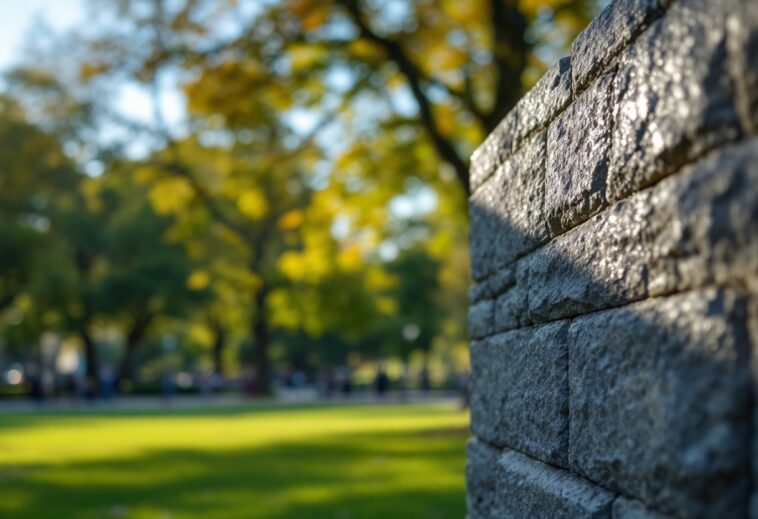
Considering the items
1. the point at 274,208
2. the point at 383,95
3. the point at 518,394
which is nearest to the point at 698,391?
the point at 518,394

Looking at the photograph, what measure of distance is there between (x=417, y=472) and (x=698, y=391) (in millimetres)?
9070

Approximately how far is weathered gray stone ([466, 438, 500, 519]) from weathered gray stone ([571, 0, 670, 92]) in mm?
1862

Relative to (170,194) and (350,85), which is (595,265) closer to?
(350,85)

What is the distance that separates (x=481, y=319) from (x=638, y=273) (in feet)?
7.60

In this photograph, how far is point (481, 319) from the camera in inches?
184

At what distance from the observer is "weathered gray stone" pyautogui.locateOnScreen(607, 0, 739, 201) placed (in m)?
1.96

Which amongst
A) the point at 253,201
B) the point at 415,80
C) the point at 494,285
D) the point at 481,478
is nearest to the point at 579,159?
the point at 494,285

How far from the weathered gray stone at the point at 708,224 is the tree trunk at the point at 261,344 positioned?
37398mm

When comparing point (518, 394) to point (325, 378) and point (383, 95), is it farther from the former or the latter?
point (325, 378)

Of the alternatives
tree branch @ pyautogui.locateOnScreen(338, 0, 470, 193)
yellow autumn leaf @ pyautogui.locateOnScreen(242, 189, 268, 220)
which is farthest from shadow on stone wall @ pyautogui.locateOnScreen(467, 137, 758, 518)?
yellow autumn leaf @ pyautogui.locateOnScreen(242, 189, 268, 220)

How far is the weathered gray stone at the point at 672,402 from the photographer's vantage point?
6.20 feet

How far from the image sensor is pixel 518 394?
3668mm

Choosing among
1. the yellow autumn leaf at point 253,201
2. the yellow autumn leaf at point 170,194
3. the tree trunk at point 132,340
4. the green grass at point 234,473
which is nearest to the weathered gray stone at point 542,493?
the green grass at point 234,473

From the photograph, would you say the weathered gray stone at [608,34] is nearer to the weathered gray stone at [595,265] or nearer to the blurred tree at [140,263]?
the weathered gray stone at [595,265]
